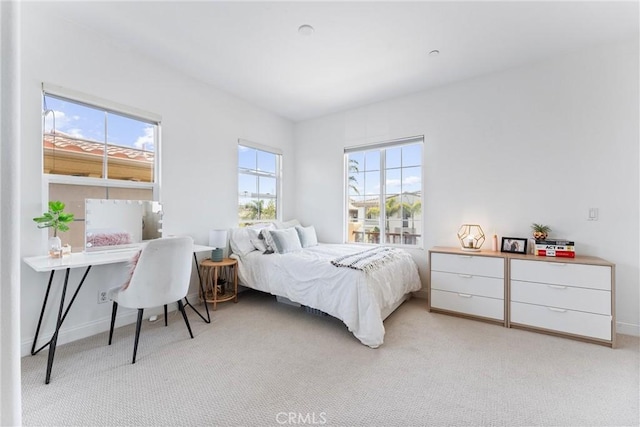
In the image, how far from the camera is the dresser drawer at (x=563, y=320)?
223cm

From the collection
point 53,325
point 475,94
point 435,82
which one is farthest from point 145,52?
point 475,94

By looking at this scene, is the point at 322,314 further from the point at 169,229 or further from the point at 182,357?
the point at 169,229

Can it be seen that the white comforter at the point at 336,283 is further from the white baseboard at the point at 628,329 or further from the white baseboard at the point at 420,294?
the white baseboard at the point at 628,329

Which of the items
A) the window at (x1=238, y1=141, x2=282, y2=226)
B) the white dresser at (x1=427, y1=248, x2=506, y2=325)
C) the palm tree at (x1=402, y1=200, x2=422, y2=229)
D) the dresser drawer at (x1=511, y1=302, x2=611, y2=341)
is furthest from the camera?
the window at (x1=238, y1=141, x2=282, y2=226)

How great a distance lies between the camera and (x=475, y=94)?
3.16 meters

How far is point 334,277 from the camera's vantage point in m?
2.49

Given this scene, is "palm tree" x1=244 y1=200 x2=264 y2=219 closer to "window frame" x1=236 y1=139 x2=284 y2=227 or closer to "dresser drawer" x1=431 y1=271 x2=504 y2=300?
"window frame" x1=236 y1=139 x2=284 y2=227

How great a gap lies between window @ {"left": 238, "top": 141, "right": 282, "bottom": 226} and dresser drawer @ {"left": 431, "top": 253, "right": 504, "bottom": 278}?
8.39 feet

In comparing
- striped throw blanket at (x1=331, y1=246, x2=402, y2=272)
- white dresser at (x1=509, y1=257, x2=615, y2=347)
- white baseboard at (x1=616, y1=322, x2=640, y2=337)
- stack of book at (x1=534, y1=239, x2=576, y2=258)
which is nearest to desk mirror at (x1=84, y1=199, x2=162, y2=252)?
striped throw blanket at (x1=331, y1=246, x2=402, y2=272)

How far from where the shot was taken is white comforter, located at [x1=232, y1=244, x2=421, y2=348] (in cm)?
227

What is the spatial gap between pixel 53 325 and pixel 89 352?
1.41ft

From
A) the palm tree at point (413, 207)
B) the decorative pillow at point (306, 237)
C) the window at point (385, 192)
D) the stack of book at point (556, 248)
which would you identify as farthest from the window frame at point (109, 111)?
the stack of book at point (556, 248)

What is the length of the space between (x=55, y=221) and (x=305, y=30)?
258 cm

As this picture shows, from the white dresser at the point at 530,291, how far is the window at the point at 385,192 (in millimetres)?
819
